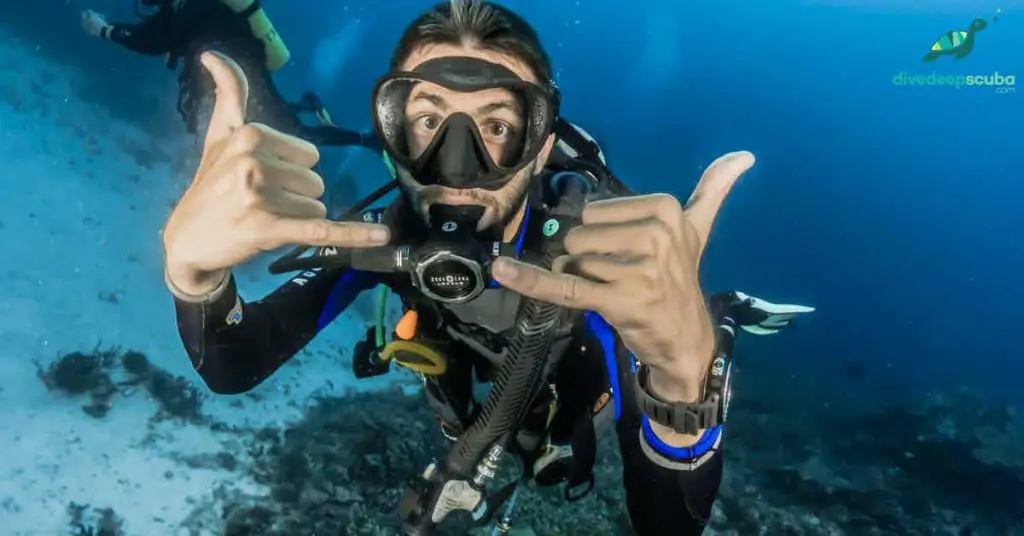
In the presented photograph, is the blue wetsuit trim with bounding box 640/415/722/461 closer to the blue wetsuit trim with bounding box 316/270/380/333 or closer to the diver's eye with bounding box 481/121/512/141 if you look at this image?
the diver's eye with bounding box 481/121/512/141

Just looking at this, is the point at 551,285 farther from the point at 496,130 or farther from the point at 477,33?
the point at 477,33

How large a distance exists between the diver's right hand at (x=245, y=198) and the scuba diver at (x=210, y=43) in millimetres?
6362

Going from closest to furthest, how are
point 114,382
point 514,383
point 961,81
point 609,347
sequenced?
1. point 514,383
2. point 609,347
3. point 114,382
4. point 961,81

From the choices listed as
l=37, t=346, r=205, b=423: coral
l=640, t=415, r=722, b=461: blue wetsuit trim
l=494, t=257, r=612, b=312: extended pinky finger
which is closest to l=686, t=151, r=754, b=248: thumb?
l=494, t=257, r=612, b=312: extended pinky finger

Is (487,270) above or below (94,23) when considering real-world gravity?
above

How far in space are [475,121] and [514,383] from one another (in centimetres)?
110

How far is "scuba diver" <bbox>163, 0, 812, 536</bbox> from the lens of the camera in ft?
4.86

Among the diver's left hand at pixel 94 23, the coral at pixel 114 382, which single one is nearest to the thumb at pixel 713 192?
the coral at pixel 114 382

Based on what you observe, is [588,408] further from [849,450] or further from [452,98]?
[849,450]

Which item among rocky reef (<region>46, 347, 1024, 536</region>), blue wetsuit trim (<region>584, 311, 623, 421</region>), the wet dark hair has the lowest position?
rocky reef (<region>46, 347, 1024, 536</region>)

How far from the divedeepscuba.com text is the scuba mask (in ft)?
80.7

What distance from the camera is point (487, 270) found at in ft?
7.13

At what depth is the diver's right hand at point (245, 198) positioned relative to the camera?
1.49 m

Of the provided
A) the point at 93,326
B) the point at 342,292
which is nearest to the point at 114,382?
the point at 93,326
